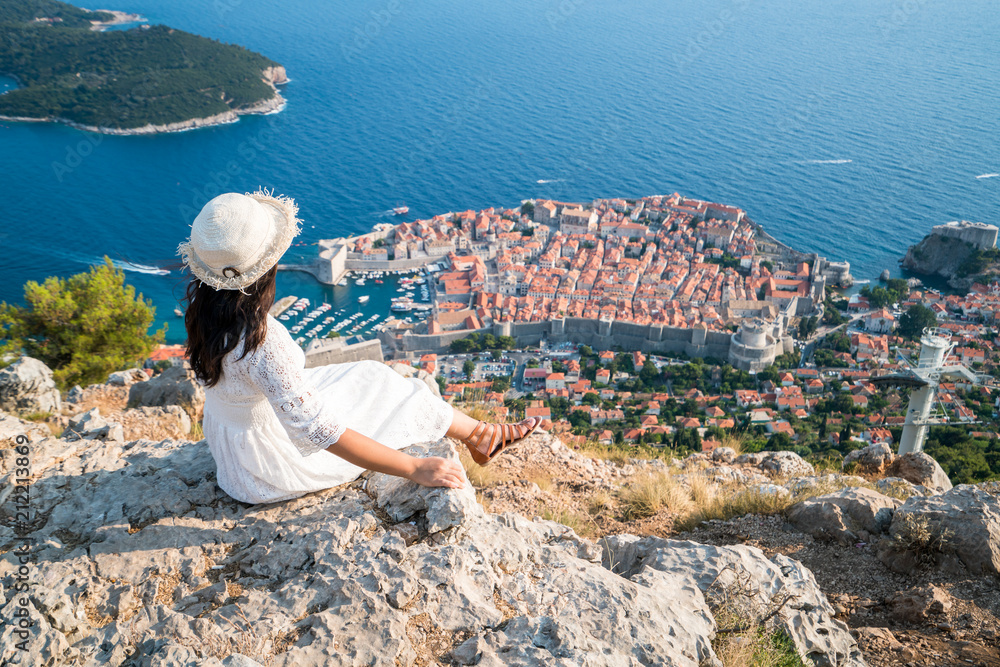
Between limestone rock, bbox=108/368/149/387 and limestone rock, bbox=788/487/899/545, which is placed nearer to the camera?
limestone rock, bbox=788/487/899/545

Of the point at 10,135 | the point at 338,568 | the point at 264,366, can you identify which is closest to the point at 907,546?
the point at 338,568

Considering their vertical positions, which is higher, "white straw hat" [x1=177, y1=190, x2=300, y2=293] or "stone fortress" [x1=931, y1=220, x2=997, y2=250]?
"white straw hat" [x1=177, y1=190, x2=300, y2=293]

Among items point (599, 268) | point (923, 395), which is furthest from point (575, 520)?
point (599, 268)

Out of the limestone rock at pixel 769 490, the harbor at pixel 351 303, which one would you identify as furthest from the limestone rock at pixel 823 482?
the harbor at pixel 351 303

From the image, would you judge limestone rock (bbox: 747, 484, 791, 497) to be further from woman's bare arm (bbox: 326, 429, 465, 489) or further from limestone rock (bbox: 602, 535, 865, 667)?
woman's bare arm (bbox: 326, 429, 465, 489)

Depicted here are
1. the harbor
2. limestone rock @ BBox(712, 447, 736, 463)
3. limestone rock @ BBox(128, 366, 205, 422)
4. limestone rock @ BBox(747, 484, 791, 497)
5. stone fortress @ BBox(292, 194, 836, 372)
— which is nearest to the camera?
Result: limestone rock @ BBox(747, 484, 791, 497)

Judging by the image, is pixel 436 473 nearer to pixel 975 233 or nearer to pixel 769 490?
pixel 769 490

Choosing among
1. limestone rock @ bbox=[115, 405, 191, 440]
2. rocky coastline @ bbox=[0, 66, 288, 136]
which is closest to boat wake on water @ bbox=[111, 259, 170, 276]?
rocky coastline @ bbox=[0, 66, 288, 136]

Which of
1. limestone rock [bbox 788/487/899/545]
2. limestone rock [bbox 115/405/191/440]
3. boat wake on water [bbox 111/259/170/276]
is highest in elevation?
limestone rock [bbox 788/487/899/545]
